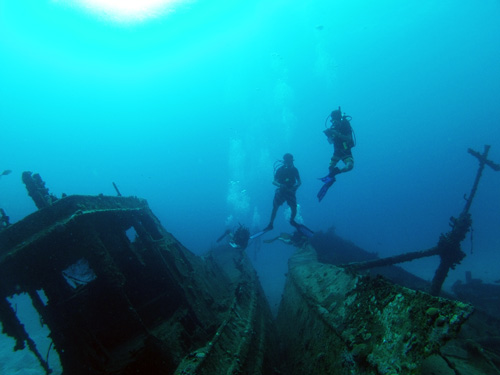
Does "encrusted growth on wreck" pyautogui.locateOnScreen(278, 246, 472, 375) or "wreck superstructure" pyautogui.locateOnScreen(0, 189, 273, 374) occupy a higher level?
"wreck superstructure" pyautogui.locateOnScreen(0, 189, 273, 374)

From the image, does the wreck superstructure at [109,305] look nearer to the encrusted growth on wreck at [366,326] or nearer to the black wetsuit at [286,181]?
the encrusted growth on wreck at [366,326]

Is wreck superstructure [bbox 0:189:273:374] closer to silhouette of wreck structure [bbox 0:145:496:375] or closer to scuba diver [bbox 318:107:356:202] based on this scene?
silhouette of wreck structure [bbox 0:145:496:375]

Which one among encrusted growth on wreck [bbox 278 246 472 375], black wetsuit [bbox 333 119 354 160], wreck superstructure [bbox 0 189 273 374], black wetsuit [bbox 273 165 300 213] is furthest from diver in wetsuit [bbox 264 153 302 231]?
encrusted growth on wreck [bbox 278 246 472 375]

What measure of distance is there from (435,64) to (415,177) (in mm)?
65952

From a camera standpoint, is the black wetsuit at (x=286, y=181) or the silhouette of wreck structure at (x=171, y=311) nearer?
the silhouette of wreck structure at (x=171, y=311)

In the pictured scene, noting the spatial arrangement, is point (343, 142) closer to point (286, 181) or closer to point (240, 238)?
point (286, 181)

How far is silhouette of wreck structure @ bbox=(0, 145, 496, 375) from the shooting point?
2.52 metres

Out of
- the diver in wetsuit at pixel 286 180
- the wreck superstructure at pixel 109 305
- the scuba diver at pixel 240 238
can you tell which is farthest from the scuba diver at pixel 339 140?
the scuba diver at pixel 240 238

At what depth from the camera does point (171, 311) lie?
5.76 m

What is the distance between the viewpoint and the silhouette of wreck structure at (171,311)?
8.26ft

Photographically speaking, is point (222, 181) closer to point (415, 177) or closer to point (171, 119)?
point (171, 119)

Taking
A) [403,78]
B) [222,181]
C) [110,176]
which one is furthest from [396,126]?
[110,176]

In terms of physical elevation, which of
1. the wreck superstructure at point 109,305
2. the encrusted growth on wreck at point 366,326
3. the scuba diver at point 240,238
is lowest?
the encrusted growth on wreck at point 366,326

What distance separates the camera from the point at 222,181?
14900 centimetres
